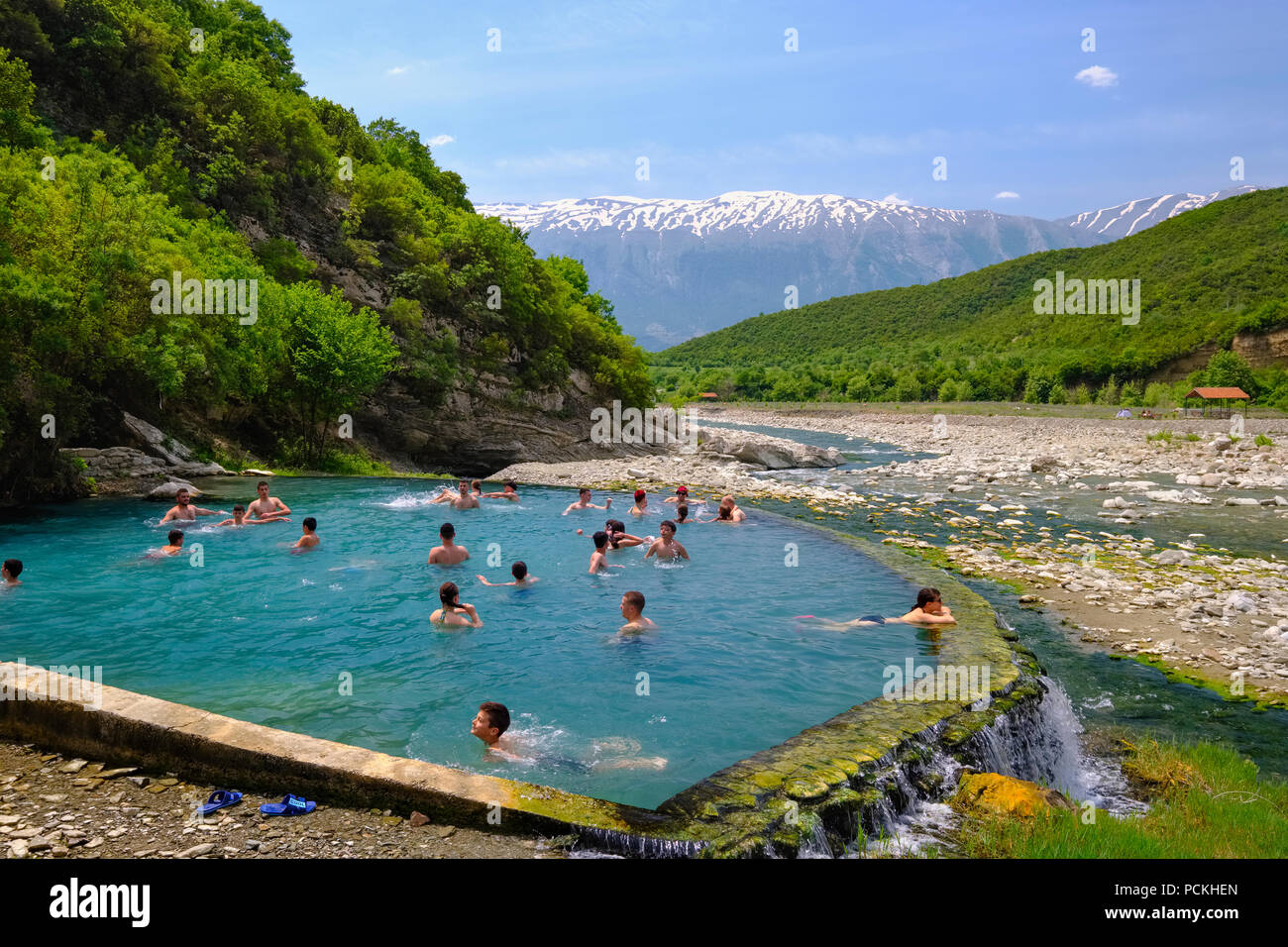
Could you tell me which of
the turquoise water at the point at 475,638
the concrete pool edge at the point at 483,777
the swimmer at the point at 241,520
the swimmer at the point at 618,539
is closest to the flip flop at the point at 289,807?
the concrete pool edge at the point at 483,777

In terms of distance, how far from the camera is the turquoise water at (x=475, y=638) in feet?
25.9

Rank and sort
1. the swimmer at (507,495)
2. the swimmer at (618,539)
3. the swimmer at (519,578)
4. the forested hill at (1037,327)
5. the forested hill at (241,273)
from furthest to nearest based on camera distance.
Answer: the forested hill at (1037,327) → the swimmer at (507,495) → the forested hill at (241,273) → the swimmer at (618,539) → the swimmer at (519,578)

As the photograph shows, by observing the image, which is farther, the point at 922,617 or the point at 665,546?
the point at 665,546

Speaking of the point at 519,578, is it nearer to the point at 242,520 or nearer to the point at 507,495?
the point at 242,520

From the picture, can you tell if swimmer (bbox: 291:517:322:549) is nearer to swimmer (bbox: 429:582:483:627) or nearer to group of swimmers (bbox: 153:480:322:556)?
group of swimmers (bbox: 153:480:322:556)

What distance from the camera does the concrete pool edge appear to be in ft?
17.3

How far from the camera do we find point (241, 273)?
2555 centimetres

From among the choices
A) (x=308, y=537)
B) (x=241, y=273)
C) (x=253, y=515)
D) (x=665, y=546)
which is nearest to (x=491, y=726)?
(x=665, y=546)

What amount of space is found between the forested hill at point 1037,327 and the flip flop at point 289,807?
7832cm

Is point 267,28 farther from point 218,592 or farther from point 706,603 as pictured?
point 706,603

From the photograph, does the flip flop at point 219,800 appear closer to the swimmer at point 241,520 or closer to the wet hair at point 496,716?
the wet hair at point 496,716

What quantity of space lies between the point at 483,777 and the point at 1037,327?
358 feet

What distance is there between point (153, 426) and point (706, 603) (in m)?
20.4

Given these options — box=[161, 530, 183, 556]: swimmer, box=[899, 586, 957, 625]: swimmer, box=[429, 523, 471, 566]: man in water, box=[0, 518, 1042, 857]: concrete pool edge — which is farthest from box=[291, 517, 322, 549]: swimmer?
Answer: box=[899, 586, 957, 625]: swimmer
